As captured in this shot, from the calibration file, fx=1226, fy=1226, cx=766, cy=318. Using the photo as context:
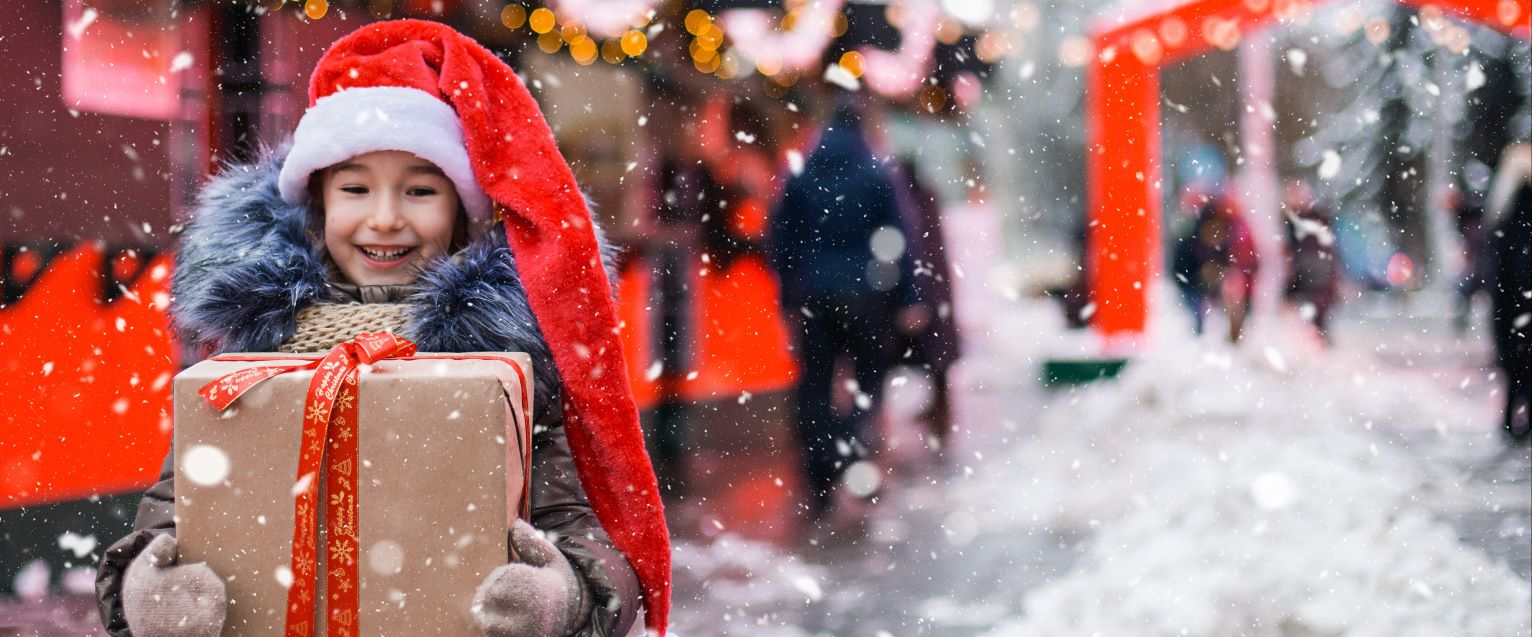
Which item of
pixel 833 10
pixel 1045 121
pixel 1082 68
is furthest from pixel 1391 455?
pixel 1045 121

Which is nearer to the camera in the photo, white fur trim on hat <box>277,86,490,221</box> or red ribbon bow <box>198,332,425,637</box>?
red ribbon bow <box>198,332,425,637</box>

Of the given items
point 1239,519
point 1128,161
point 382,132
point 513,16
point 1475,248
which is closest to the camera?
point 382,132

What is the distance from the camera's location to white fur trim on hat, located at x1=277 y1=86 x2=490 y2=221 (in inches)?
68.3

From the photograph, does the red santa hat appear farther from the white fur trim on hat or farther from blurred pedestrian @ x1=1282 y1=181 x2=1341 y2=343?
blurred pedestrian @ x1=1282 y1=181 x2=1341 y2=343

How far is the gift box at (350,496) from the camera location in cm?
136

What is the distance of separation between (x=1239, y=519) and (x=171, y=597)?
4.21m

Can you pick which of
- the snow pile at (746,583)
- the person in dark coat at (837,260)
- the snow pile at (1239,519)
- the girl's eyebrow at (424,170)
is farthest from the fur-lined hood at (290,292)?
the person in dark coat at (837,260)

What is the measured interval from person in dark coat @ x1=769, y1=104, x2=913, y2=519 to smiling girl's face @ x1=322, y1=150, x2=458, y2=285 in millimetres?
2620

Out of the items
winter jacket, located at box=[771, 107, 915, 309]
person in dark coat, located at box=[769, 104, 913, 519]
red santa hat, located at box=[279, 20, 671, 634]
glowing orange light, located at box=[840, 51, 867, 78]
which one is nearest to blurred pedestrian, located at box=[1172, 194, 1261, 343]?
glowing orange light, located at box=[840, 51, 867, 78]

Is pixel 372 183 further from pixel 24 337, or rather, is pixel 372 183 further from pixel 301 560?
pixel 24 337

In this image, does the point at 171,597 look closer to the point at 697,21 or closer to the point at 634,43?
the point at 634,43

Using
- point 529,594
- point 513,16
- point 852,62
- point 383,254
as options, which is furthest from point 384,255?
point 852,62

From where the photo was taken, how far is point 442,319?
1.63m

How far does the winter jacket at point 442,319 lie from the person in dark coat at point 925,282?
3.17 m
